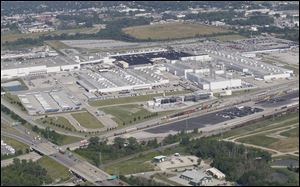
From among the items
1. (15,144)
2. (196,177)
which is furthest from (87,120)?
(196,177)

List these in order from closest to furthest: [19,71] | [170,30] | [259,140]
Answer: [259,140] → [19,71] → [170,30]

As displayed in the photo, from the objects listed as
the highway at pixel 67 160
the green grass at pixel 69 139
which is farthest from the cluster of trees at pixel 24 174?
the green grass at pixel 69 139

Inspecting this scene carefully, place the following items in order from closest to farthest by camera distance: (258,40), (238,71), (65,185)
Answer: (65,185) < (238,71) < (258,40)

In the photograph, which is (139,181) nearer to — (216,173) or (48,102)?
(216,173)

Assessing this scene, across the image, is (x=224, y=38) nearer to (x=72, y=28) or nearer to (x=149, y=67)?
(x=149, y=67)

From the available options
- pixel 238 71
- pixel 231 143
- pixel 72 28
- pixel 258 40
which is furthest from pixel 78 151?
pixel 72 28

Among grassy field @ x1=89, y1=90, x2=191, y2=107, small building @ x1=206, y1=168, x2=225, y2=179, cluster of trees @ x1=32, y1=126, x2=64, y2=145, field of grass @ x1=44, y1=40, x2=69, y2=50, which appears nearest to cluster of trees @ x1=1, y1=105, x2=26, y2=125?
cluster of trees @ x1=32, y1=126, x2=64, y2=145
